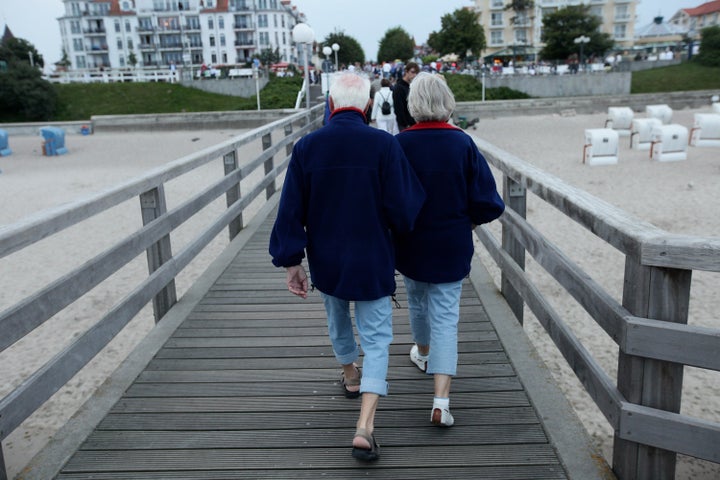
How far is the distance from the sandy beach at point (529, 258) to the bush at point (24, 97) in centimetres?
1812

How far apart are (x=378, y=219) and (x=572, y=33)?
65.2 metres

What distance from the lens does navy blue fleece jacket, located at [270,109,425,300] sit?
2.62 metres

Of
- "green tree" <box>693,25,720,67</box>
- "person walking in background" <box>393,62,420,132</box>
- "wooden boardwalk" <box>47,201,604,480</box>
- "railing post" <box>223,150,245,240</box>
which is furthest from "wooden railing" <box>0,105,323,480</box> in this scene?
"green tree" <box>693,25,720,67</box>

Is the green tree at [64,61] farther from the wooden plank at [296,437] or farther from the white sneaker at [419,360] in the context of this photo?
the wooden plank at [296,437]

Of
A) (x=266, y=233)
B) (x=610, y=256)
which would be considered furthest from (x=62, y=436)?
(x=610, y=256)

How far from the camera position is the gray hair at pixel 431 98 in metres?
2.83

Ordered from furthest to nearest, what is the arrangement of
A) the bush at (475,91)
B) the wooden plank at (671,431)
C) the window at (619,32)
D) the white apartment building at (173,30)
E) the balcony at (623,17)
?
the white apartment building at (173,30) < the window at (619,32) < the balcony at (623,17) < the bush at (475,91) < the wooden plank at (671,431)

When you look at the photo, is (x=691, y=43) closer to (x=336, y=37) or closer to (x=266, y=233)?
(x=336, y=37)

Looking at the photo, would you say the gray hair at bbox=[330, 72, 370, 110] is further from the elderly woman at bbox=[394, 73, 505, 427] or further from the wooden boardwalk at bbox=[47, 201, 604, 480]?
the wooden boardwalk at bbox=[47, 201, 604, 480]

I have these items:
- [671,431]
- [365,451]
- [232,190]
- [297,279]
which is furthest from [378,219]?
[232,190]

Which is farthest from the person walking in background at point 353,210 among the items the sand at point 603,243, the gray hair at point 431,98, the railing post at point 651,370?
the sand at point 603,243

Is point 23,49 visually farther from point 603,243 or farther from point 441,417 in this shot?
point 441,417

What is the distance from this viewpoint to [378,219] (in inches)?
105

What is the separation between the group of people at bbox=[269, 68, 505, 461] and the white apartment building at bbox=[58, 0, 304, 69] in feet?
276
